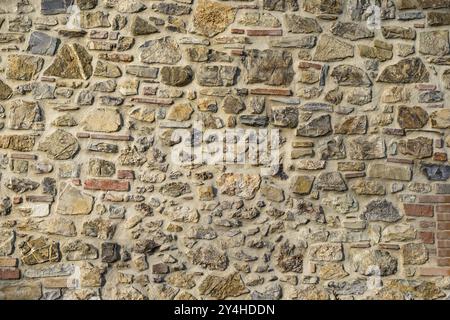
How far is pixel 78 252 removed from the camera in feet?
12.1

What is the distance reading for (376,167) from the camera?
12.6 ft

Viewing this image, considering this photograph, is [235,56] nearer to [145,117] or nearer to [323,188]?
[145,117]

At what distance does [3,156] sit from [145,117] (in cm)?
96

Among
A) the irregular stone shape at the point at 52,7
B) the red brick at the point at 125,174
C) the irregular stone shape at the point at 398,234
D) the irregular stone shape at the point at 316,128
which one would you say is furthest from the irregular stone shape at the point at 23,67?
the irregular stone shape at the point at 398,234

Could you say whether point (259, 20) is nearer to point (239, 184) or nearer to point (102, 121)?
point (239, 184)

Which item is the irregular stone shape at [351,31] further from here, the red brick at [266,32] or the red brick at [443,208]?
the red brick at [443,208]

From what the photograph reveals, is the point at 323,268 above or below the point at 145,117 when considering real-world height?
below

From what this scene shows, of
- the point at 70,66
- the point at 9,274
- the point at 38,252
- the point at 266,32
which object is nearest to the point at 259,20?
the point at 266,32

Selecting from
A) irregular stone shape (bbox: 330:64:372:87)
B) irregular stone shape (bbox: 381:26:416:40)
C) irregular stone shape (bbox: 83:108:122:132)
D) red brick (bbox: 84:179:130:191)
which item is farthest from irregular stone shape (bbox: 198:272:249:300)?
irregular stone shape (bbox: 381:26:416:40)

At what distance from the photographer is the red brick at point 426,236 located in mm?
3793

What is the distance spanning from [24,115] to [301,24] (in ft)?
6.43

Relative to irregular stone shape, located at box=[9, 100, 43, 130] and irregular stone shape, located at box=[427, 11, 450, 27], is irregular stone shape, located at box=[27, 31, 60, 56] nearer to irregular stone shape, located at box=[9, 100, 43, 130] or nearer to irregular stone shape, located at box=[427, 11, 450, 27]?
irregular stone shape, located at box=[9, 100, 43, 130]

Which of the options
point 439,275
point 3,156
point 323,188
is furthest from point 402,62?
point 3,156

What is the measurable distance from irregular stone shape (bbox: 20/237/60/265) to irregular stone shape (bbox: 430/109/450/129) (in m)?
2.64
